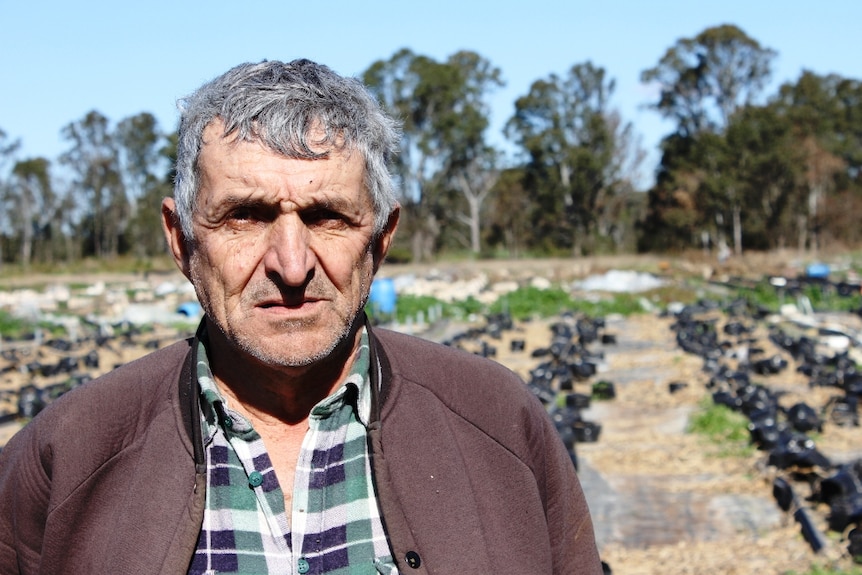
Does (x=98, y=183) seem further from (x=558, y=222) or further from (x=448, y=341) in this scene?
(x=448, y=341)

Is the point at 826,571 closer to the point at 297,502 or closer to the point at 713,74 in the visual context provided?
the point at 297,502

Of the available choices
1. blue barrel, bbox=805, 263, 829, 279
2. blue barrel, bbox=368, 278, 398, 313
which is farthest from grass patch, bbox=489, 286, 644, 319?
blue barrel, bbox=805, 263, 829, 279

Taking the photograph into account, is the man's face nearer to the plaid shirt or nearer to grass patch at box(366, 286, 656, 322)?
the plaid shirt

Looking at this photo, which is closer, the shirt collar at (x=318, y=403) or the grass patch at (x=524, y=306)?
the shirt collar at (x=318, y=403)

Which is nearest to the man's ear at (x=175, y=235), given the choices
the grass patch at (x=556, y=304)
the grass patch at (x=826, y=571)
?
the grass patch at (x=826, y=571)

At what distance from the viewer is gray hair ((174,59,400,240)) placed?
1.56 metres

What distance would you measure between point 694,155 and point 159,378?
42.9 metres

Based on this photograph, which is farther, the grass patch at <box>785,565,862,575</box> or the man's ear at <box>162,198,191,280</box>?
the grass patch at <box>785,565,862,575</box>

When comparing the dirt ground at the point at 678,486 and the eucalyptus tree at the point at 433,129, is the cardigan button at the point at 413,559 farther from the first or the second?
the eucalyptus tree at the point at 433,129

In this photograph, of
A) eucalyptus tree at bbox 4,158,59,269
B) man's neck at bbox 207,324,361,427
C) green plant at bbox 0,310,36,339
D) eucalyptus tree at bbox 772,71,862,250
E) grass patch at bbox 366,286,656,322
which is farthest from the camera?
Answer: eucalyptus tree at bbox 4,158,59,269

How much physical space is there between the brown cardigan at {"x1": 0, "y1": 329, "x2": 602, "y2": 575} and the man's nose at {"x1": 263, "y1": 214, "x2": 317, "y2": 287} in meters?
0.24

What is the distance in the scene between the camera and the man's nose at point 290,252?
1.58 m

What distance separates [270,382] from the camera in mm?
1680

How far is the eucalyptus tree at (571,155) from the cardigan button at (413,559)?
138ft
